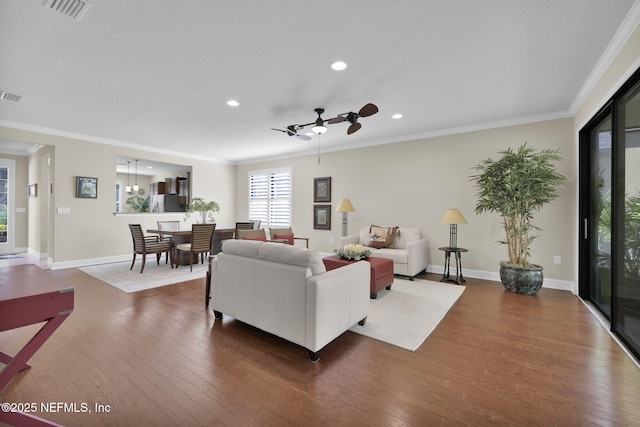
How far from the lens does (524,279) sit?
3.97m

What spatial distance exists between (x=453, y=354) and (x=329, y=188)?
4.90 m

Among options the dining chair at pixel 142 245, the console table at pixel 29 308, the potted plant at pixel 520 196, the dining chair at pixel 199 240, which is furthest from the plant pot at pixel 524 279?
the dining chair at pixel 142 245

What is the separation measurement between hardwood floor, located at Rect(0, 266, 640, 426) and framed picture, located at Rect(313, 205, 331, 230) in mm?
4122

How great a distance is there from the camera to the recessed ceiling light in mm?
2915

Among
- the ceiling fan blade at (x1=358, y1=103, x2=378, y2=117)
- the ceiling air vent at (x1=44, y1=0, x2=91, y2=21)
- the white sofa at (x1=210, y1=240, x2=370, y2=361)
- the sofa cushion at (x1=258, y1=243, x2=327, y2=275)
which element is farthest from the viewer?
the ceiling fan blade at (x1=358, y1=103, x2=378, y2=117)

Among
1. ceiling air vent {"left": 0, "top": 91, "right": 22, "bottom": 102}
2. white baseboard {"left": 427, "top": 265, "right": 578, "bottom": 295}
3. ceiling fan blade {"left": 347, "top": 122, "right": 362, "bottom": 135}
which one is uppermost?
ceiling air vent {"left": 0, "top": 91, "right": 22, "bottom": 102}

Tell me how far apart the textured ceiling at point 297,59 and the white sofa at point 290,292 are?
1.88 m

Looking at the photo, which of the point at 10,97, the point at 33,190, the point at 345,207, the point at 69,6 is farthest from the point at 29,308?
the point at 33,190

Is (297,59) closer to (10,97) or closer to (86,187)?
(10,97)

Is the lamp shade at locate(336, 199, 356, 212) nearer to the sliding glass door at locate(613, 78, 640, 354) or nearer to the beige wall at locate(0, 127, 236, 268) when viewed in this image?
the sliding glass door at locate(613, 78, 640, 354)

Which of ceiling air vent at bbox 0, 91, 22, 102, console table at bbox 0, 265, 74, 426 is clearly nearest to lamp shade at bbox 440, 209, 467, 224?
console table at bbox 0, 265, 74, 426

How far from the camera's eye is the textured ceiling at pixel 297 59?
221cm

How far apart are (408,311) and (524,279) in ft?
6.43

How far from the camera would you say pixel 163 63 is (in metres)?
2.96
